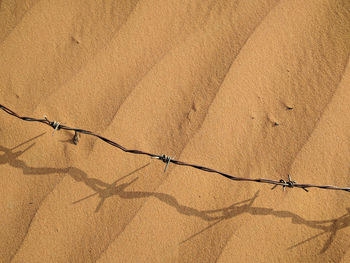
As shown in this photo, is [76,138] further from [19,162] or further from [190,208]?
[190,208]

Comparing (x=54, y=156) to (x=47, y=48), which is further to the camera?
(x=47, y=48)

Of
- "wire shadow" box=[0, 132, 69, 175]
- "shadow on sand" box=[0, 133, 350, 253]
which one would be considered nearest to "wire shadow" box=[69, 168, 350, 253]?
"shadow on sand" box=[0, 133, 350, 253]

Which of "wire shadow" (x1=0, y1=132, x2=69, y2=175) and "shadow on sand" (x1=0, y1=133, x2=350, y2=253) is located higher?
"shadow on sand" (x1=0, y1=133, x2=350, y2=253)

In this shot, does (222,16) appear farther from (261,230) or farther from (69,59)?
(261,230)

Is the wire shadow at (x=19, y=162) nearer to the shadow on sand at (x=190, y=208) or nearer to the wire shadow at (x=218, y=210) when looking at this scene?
the shadow on sand at (x=190, y=208)

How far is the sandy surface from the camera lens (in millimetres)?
1227

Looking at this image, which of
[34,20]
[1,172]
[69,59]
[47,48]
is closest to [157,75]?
[69,59]

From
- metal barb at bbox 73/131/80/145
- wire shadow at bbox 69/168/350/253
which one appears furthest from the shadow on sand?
A: metal barb at bbox 73/131/80/145

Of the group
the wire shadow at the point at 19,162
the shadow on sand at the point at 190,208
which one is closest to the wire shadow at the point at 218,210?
the shadow on sand at the point at 190,208

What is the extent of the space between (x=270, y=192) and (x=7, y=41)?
4.77 ft

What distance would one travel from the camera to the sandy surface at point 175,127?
123 cm

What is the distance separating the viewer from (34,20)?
4.75 feet

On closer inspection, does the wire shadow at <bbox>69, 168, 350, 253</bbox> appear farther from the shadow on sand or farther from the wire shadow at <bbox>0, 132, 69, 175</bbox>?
the wire shadow at <bbox>0, 132, 69, 175</bbox>

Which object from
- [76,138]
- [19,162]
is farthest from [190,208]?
[19,162]
